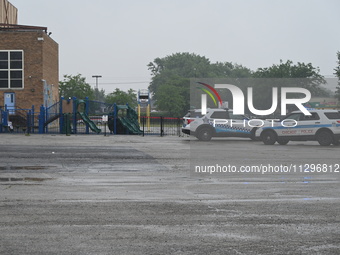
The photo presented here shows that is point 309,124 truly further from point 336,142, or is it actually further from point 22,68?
point 22,68

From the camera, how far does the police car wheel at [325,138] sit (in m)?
25.2

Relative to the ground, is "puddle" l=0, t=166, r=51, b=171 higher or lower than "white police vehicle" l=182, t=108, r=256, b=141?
lower

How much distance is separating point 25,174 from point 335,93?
212ft

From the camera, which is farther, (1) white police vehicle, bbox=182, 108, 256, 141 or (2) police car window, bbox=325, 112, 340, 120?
(1) white police vehicle, bbox=182, 108, 256, 141

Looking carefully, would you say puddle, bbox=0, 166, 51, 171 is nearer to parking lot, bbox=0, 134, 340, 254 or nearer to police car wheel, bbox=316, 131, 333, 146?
parking lot, bbox=0, 134, 340, 254

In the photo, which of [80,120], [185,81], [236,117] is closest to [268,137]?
[236,117]

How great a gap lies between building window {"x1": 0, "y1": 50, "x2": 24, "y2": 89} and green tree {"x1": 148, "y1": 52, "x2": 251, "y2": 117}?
178 feet

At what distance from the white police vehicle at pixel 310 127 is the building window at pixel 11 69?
26249 mm

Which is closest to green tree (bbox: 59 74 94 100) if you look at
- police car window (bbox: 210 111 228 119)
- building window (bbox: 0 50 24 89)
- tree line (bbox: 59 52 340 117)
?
tree line (bbox: 59 52 340 117)

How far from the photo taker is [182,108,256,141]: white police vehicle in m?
29.1

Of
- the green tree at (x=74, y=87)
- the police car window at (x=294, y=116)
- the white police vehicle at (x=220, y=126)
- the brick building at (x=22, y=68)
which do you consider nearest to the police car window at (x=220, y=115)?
the white police vehicle at (x=220, y=126)

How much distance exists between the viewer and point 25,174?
13.9 m

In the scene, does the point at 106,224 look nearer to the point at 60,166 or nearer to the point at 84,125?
the point at 60,166

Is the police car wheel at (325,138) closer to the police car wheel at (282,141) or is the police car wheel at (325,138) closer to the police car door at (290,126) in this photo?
the police car door at (290,126)
